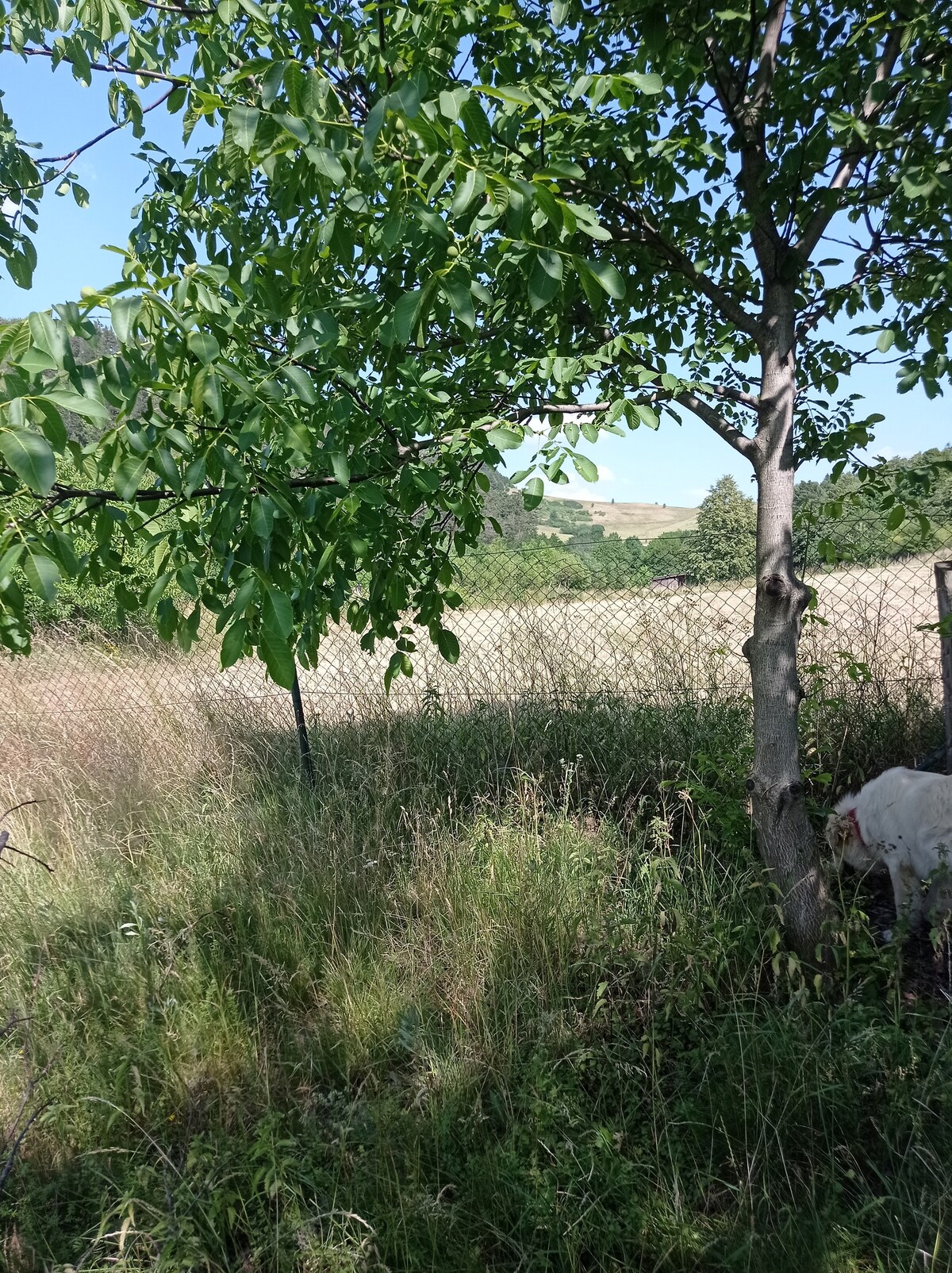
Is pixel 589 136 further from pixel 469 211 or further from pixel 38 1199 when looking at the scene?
pixel 38 1199

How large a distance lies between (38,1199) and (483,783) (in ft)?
9.51

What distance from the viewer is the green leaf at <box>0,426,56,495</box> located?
4.94ft

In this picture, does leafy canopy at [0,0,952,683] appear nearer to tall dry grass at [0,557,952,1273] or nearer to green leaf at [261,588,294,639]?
green leaf at [261,588,294,639]

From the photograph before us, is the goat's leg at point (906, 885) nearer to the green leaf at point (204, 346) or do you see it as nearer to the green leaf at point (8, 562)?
the green leaf at point (204, 346)

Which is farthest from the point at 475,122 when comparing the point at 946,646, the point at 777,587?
the point at 946,646

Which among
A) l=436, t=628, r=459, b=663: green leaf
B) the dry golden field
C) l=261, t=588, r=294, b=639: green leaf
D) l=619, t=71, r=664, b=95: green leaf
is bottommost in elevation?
the dry golden field

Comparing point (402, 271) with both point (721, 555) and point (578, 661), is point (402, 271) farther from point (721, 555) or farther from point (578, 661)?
point (721, 555)

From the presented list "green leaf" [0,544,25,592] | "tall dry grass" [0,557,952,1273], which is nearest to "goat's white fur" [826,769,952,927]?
"tall dry grass" [0,557,952,1273]

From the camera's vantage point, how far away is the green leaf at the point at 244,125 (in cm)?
183

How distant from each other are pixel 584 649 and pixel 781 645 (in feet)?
9.14

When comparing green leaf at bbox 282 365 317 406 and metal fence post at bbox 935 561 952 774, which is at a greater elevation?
green leaf at bbox 282 365 317 406

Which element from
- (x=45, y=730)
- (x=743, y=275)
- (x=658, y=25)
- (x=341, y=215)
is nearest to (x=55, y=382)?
(x=341, y=215)

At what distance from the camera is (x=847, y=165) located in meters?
3.23

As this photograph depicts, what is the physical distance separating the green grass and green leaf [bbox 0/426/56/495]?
1936 millimetres
